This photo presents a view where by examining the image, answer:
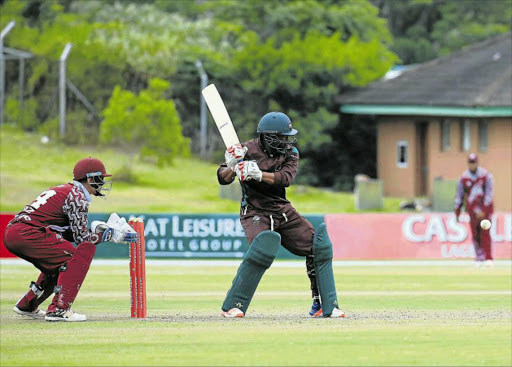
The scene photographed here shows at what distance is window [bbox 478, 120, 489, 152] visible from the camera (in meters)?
35.6

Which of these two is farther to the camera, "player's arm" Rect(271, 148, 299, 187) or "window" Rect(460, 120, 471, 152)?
"window" Rect(460, 120, 471, 152)

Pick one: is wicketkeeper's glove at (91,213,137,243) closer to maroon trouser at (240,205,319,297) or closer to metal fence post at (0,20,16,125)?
maroon trouser at (240,205,319,297)

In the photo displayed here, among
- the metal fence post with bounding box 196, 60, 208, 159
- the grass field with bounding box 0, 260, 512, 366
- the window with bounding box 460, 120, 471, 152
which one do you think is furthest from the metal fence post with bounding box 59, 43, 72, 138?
the grass field with bounding box 0, 260, 512, 366

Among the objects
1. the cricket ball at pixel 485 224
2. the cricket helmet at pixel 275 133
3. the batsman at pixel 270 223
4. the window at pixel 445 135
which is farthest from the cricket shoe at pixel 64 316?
the window at pixel 445 135

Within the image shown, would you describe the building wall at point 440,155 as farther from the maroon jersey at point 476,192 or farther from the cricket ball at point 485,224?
the cricket ball at point 485,224

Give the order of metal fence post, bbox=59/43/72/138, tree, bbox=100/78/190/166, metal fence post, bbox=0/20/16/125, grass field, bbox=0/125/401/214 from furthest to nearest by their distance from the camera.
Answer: metal fence post, bbox=59/43/72/138
metal fence post, bbox=0/20/16/125
tree, bbox=100/78/190/166
grass field, bbox=0/125/401/214

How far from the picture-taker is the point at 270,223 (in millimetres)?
11141

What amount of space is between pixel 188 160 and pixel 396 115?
6763 mm

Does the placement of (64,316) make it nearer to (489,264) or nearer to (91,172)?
(91,172)

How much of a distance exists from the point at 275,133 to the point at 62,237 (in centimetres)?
213

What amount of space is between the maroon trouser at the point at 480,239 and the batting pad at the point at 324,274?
9875 millimetres

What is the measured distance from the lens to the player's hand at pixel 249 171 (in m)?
10.7

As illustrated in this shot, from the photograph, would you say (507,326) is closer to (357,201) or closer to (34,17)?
(357,201)

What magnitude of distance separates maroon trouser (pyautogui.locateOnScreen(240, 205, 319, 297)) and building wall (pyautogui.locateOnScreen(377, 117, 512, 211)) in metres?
23.8
